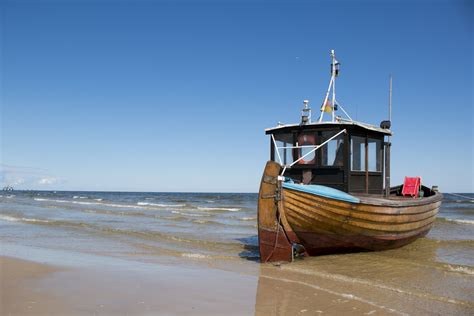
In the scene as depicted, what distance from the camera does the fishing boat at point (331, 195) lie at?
8.72m

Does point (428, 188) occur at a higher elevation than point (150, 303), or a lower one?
higher

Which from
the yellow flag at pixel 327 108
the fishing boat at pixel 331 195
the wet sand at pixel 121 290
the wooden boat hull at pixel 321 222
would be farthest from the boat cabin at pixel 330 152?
the wet sand at pixel 121 290

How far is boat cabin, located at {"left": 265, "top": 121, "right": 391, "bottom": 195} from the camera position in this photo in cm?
988

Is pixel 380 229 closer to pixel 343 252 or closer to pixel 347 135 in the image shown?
pixel 343 252

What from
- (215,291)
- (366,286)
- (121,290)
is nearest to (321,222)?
(366,286)

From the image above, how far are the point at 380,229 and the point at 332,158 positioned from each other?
1.90m

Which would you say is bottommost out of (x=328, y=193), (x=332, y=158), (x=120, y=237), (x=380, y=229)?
(x=120, y=237)

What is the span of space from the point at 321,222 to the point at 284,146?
8.15 feet

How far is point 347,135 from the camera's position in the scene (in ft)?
32.3

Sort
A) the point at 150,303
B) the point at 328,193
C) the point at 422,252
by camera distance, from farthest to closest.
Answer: the point at 422,252 < the point at 328,193 < the point at 150,303

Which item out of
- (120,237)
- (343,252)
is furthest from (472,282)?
(120,237)

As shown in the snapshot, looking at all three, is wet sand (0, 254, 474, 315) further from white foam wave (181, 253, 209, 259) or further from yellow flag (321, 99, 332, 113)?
yellow flag (321, 99, 332, 113)

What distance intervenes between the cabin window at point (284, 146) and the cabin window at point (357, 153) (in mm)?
1461

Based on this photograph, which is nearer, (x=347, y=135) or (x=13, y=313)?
(x=13, y=313)
